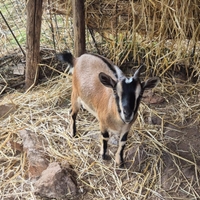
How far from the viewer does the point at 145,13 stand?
3652 millimetres

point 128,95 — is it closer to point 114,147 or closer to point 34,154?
point 114,147

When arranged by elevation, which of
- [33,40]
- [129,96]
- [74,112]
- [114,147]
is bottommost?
[114,147]

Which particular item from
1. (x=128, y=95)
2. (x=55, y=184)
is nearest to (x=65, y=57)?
(x=128, y=95)

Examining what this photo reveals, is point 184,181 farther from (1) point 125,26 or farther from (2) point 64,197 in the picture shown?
(1) point 125,26

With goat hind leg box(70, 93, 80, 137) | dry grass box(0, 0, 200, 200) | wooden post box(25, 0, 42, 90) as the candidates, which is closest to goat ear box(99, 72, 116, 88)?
goat hind leg box(70, 93, 80, 137)

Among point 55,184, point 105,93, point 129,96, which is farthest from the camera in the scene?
point 105,93

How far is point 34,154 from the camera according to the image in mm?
2887

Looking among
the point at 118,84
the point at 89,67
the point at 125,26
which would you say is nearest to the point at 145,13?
the point at 125,26

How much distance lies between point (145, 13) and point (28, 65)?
6.68 ft

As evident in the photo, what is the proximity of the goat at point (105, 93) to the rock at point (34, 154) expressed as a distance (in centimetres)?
52

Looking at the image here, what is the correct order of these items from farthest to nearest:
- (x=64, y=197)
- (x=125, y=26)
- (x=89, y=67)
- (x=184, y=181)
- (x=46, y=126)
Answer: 1. (x=125, y=26)
2. (x=46, y=126)
3. (x=89, y=67)
4. (x=184, y=181)
5. (x=64, y=197)

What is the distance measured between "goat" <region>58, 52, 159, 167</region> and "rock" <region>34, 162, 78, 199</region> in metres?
0.57

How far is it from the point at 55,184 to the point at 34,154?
501 millimetres

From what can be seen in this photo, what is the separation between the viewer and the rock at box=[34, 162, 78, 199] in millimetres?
2541
